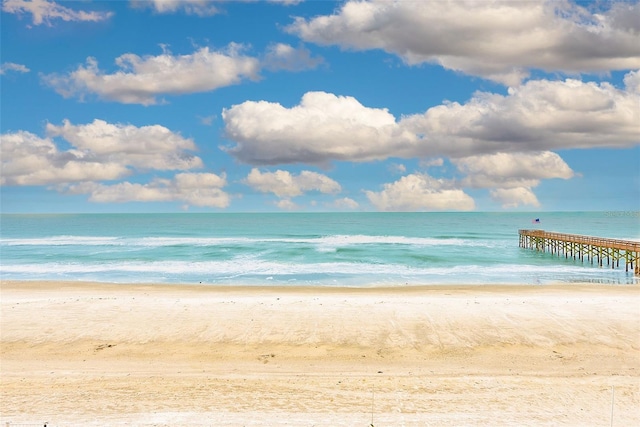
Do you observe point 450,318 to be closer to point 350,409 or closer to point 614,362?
point 614,362

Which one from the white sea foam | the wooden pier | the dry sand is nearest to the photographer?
the dry sand

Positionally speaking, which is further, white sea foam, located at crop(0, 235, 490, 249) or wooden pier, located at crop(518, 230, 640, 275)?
white sea foam, located at crop(0, 235, 490, 249)

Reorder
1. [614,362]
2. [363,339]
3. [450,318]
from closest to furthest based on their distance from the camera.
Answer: [614,362]
[363,339]
[450,318]

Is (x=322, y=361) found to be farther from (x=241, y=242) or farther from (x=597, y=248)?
(x=241, y=242)

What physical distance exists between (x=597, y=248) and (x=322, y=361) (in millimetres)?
44363

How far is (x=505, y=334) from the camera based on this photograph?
18.7 meters

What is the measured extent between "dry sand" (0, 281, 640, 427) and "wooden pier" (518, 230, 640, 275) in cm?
2068

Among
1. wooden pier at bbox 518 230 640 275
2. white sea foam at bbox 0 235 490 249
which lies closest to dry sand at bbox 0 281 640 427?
wooden pier at bbox 518 230 640 275

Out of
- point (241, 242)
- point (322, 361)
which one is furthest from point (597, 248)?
point (241, 242)

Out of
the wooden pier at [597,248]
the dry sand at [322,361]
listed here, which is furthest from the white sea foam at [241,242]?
the dry sand at [322,361]

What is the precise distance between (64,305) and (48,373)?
9.24m

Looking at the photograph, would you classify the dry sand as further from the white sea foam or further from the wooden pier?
the white sea foam

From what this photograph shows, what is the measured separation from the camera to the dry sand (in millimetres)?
11680

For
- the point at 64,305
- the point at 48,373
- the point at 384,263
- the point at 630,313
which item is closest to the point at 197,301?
the point at 64,305
